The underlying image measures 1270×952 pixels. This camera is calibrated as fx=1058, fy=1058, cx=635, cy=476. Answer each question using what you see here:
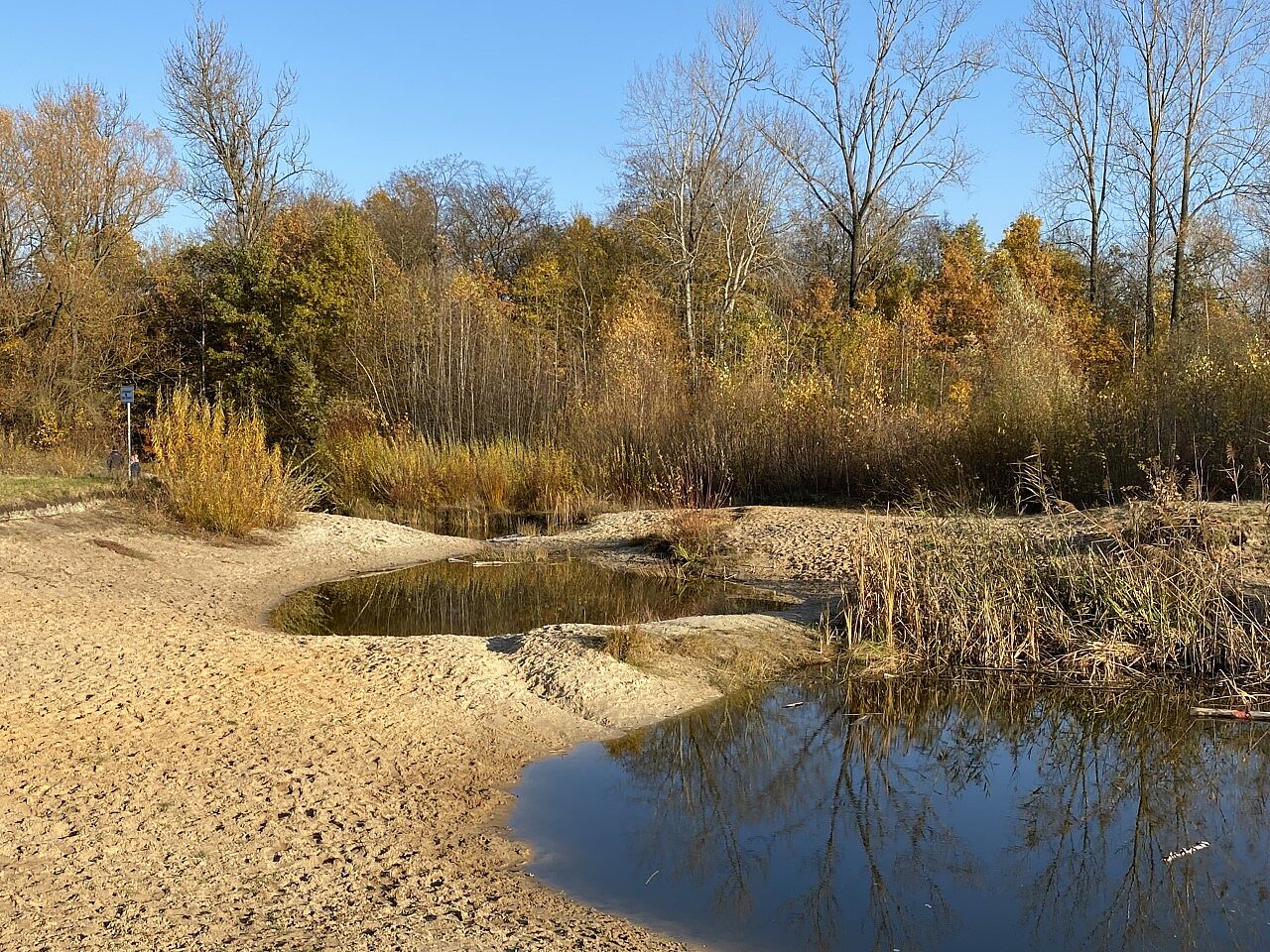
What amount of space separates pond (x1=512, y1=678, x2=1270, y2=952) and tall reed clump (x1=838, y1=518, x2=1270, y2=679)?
569 millimetres

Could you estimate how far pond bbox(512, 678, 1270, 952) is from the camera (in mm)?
A: 4301

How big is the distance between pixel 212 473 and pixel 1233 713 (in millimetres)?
10721

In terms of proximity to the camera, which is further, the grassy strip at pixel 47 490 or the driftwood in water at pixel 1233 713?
the grassy strip at pixel 47 490

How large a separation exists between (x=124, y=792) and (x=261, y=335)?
73.2 ft

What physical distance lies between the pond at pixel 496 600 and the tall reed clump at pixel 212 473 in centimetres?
188

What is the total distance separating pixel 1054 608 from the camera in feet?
26.8

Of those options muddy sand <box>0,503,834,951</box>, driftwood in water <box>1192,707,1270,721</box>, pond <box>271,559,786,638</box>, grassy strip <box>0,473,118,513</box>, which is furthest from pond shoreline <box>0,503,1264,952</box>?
driftwood in water <box>1192,707,1270,721</box>

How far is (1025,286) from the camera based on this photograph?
3247 cm

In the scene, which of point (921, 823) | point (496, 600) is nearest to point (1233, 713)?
point (921, 823)

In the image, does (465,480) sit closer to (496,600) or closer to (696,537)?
(696,537)

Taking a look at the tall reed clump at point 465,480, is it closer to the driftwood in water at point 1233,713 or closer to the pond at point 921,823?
the pond at point 921,823

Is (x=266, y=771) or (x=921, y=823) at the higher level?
(x=266, y=771)

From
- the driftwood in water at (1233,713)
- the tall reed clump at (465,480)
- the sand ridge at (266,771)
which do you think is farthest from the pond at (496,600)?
the tall reed clump at (465,480)

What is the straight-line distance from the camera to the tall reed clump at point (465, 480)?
57.3 feet
